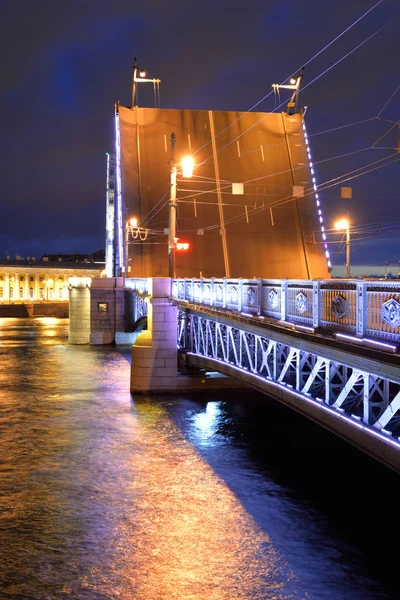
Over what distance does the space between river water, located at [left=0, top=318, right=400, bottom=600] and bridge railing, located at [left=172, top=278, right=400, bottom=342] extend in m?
3.62

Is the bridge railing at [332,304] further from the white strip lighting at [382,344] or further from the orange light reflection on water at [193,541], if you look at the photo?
the orange light reflection on water at [193,541]

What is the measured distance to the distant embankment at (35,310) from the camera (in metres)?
95.8

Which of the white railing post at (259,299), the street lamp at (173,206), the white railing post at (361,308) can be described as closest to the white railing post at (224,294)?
the white railing post at (259,299)

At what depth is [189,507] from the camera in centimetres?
1235

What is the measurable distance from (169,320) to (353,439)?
15.0 meters

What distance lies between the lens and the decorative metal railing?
26.8 ft

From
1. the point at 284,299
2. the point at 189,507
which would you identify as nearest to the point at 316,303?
the point at 284,299

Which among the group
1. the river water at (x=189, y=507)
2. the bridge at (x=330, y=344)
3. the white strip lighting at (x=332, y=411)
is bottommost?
the river water at (x=189, y=507)

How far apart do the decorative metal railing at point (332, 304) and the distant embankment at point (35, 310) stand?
278 ft

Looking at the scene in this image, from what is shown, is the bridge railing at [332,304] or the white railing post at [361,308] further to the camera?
the white railing post at [361,308]

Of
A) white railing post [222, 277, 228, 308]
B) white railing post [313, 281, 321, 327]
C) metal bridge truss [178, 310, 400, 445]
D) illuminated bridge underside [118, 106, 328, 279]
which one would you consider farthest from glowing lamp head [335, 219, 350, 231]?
illuminated bridge underside [118, 106, 328, 279]

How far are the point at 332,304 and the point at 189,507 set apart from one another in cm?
510

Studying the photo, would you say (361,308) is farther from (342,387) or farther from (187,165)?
(187,165)

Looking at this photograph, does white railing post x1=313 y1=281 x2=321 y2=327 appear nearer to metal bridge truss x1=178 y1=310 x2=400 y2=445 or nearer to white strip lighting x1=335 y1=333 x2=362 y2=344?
metal bridge truss x1=178 y1=310 x2=400 y2=445
